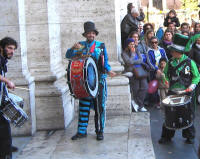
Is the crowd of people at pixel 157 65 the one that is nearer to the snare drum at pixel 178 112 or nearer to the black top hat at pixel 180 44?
the black top hat at pixel 180 44

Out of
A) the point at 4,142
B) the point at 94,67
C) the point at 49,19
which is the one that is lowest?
the point at 4,142

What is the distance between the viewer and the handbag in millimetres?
10039

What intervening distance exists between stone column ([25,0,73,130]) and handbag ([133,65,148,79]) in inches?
83.9

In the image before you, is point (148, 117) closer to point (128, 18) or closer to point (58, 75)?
point (58, 75)

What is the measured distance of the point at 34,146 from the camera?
7309 millimetres

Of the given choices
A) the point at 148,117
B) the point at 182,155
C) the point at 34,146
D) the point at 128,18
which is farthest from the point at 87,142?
the point at 128,18

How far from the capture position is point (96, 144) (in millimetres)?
7320

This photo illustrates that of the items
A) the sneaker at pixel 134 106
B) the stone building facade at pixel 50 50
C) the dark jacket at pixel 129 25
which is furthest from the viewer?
the dark jacket at pixel 129 25

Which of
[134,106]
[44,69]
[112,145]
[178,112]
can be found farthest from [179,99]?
[134,106]

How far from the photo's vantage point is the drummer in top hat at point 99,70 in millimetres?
7348

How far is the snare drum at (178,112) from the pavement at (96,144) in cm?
46

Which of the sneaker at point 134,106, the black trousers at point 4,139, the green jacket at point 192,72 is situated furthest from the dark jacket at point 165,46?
the black trousers at point 4,139

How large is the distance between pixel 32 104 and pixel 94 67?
1394mm

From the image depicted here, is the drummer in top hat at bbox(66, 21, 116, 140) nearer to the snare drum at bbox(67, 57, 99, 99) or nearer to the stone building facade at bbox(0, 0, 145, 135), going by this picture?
the snare drum at bbox(67, 57, 99, 99)
